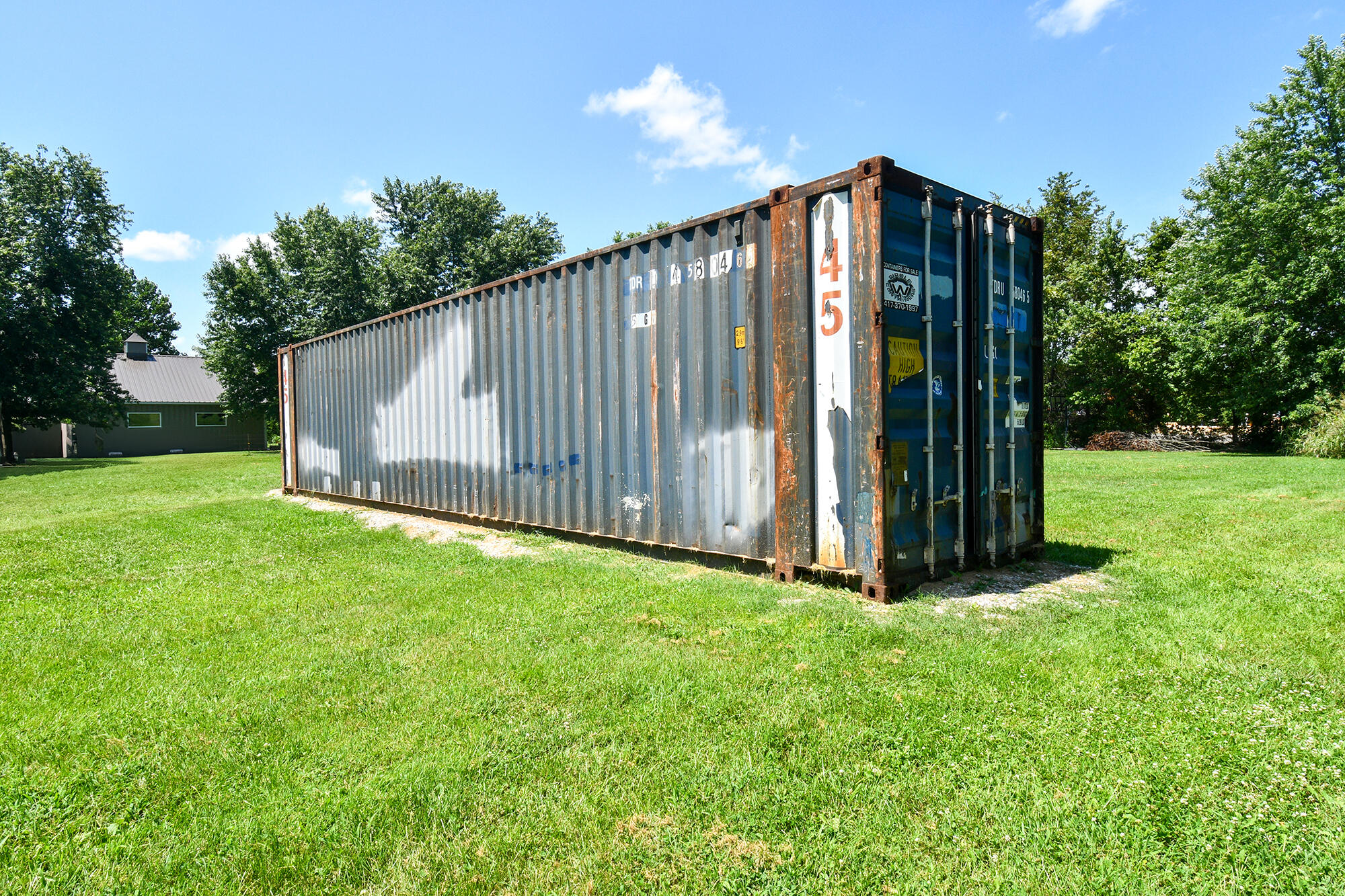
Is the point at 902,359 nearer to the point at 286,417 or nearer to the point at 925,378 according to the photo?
the point at 925,378

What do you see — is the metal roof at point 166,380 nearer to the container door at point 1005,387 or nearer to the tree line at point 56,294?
the tree line at point 56,294

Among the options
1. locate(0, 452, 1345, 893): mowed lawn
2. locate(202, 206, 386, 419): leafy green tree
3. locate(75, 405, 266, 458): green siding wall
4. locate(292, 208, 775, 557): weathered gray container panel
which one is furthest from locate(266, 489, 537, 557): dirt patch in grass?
locate(75, 405, 266, 458): green siding wall

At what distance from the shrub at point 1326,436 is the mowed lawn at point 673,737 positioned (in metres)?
19.5

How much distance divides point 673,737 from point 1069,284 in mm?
36139

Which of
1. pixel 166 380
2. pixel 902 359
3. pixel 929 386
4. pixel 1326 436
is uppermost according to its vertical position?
pixel 166 380

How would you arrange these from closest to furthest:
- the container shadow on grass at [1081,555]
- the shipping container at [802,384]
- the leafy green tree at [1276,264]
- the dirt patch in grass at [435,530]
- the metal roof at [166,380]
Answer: the shipping container at [802,384]
the container shadow on grass at [1081,555]
the dirt patch in grass at [435,530]
the leafy green tree at [1276,264]
the metal roof at [166,380]

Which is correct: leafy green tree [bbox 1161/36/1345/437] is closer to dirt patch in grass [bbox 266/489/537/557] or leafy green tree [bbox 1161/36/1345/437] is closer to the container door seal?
dirt patch in grass [bbox 266/489/537/557]

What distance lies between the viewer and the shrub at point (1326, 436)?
66.8 ft

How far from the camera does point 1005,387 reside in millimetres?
6652

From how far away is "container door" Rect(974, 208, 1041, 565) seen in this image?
21.0 feet

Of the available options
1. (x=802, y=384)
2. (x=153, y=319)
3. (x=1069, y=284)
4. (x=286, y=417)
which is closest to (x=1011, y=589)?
(x=802, y=384)

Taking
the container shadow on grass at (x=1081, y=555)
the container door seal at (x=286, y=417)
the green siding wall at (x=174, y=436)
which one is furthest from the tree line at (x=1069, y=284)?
the container door seal at (x=286, y=417)

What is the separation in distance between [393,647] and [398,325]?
27.6 feet

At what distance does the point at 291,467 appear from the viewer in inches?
625
